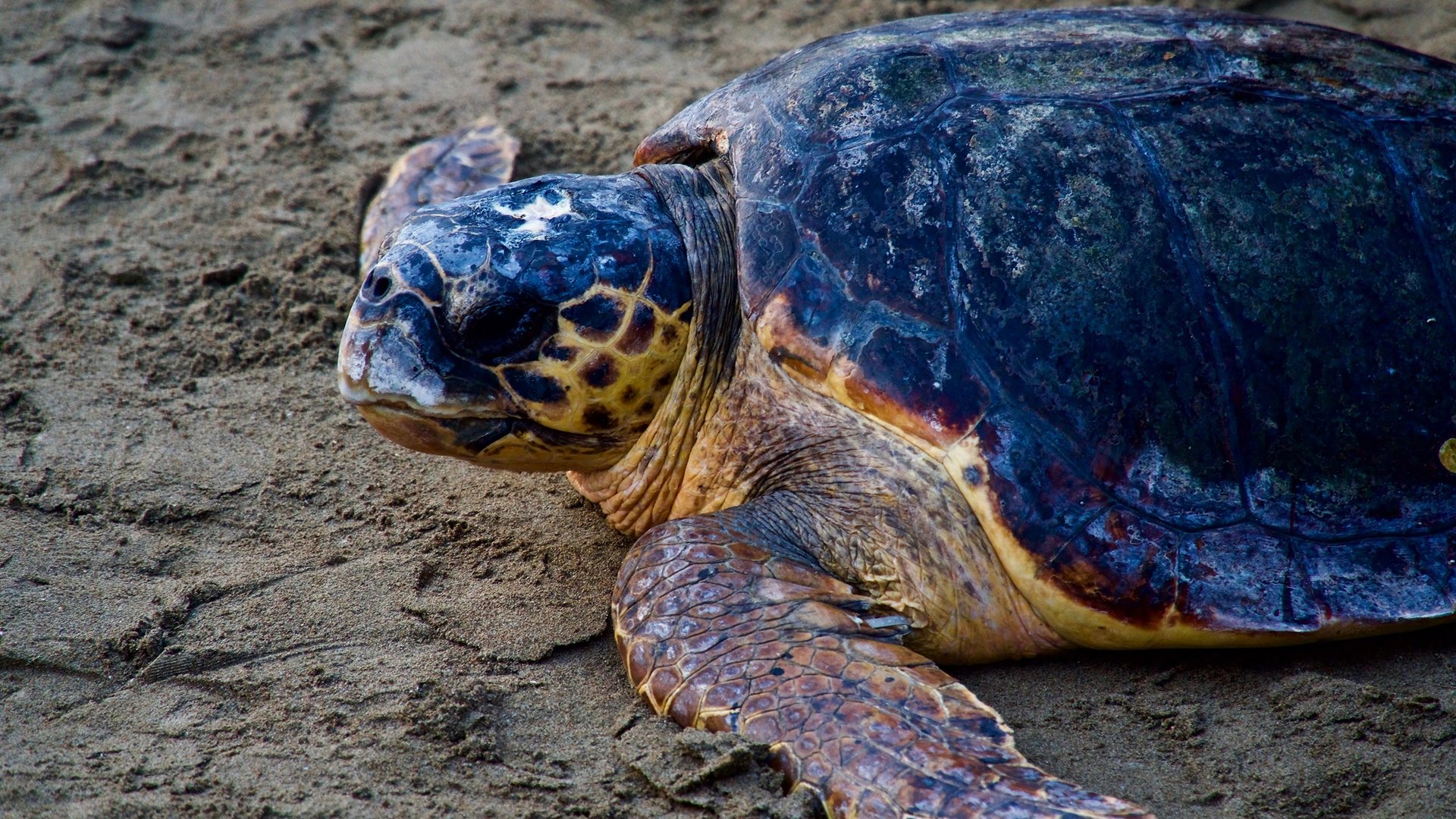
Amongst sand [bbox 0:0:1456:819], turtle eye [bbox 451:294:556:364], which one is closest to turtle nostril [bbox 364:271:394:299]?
turtle eye [bbox 451:294:556:364]

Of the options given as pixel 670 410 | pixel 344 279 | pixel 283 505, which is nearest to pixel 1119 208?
pixel 670 410

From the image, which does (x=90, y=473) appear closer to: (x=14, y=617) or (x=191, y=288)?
(x=14, y=617)

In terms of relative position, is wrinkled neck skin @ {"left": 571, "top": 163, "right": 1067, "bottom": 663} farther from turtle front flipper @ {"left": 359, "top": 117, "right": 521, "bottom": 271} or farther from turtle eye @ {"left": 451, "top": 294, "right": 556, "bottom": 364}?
turtle front flipper @ {"left": 359, "top": 117, "right": 521, "bottom": 271}

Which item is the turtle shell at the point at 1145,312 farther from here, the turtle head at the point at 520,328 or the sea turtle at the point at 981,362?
the turtle head at the point at 520,328

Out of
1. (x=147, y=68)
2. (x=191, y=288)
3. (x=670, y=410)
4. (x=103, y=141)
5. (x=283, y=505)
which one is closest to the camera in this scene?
(x=670, y=410)

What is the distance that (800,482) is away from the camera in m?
2.22

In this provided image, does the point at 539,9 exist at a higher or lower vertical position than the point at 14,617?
A: higher

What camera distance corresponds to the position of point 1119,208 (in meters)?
2.15

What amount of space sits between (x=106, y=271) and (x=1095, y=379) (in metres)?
2.72

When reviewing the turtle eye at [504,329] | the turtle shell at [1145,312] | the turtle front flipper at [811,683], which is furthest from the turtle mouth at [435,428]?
the turtle shell at [1145,312]

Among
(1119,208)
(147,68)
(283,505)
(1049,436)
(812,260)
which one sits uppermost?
(1119,208)

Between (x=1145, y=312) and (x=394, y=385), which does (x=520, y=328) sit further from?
(x=1145, y=312)

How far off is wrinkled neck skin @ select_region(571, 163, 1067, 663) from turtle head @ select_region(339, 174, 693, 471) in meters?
0.07

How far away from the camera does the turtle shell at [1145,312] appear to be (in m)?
2.03
